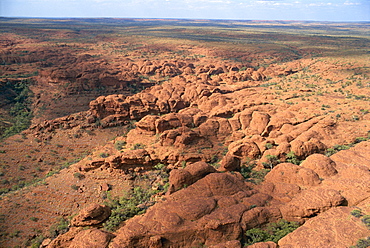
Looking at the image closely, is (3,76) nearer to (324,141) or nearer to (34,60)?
(34,60)

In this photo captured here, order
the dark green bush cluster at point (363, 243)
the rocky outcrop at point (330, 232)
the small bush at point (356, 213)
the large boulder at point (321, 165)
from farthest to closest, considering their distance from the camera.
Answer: the large boulder at point (321, 165) < the small bush at point (356, 213) < the rocky outcrop at point (330, 232) < the dark green bush cluster at point (363, 243)

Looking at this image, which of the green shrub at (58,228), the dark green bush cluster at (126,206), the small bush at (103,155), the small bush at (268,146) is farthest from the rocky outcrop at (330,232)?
the small bush at (103,155)

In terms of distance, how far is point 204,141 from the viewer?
34.0m

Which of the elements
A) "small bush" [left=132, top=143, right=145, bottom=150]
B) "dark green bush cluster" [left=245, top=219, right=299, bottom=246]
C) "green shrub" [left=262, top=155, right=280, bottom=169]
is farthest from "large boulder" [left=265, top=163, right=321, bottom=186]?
"small bush" [left=132, top=143, right=145, bottom=150]

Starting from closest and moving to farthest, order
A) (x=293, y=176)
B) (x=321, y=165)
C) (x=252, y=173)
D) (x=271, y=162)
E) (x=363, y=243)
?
(x=363, y=243) → (x=293, y=176) → (x=321, y=165) → (x=252, y=173) → (x=271, y=162)

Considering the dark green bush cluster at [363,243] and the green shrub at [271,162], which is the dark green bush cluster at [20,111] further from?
the dark green bush cluster at [363,243]

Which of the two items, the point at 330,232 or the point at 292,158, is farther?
the point at 292,158

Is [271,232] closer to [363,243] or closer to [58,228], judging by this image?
[363,243]

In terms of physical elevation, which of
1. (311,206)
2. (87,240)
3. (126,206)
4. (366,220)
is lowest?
(126,206)

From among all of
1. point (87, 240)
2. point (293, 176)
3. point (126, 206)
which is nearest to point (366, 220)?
point (293, 176)

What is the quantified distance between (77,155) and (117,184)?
14071mm

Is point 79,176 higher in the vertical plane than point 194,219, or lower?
lower

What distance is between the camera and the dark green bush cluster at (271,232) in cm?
1902

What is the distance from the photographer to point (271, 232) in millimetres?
19594
